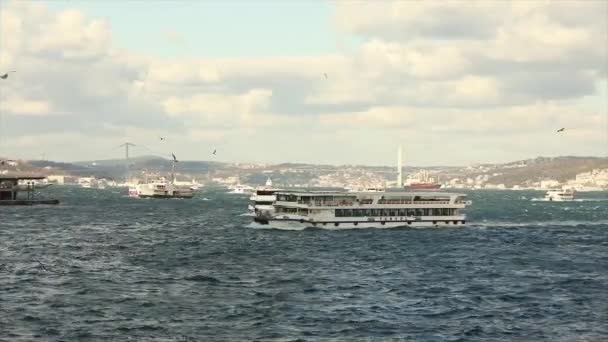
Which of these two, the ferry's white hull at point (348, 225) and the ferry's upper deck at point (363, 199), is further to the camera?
the ferry's white hull at point (348, 225)

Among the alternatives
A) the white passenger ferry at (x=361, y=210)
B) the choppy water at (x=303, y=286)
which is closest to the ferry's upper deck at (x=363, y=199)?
the white passenger ferry at (x=361, y=210)

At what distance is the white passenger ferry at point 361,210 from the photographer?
403 feet

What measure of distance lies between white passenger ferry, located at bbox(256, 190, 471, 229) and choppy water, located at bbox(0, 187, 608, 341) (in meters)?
2.80

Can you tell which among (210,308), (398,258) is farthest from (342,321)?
(398,258)

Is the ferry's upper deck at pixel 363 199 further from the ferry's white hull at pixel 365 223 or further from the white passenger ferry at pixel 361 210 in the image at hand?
the ferry's white hull at pixel 365 223

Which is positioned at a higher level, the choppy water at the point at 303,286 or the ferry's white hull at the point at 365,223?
the ferry's white hull at the point at 365,223

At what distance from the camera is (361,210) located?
125 meters

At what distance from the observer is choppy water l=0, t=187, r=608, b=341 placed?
48.8 metres

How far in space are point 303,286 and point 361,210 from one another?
59569 millimetres

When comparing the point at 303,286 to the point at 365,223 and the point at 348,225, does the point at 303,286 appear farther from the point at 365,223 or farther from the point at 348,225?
the point at 365,223


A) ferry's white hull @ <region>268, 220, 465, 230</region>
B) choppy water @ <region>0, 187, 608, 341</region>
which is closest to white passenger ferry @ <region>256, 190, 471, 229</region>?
ferry's white hull @ <region>268, 220, 465, 230</region>

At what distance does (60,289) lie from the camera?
209ft

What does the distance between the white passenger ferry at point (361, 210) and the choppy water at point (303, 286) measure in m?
2.80

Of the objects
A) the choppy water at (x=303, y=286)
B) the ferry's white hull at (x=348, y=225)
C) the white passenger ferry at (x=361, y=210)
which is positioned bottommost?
the choppy water at (x=303, y=286)
